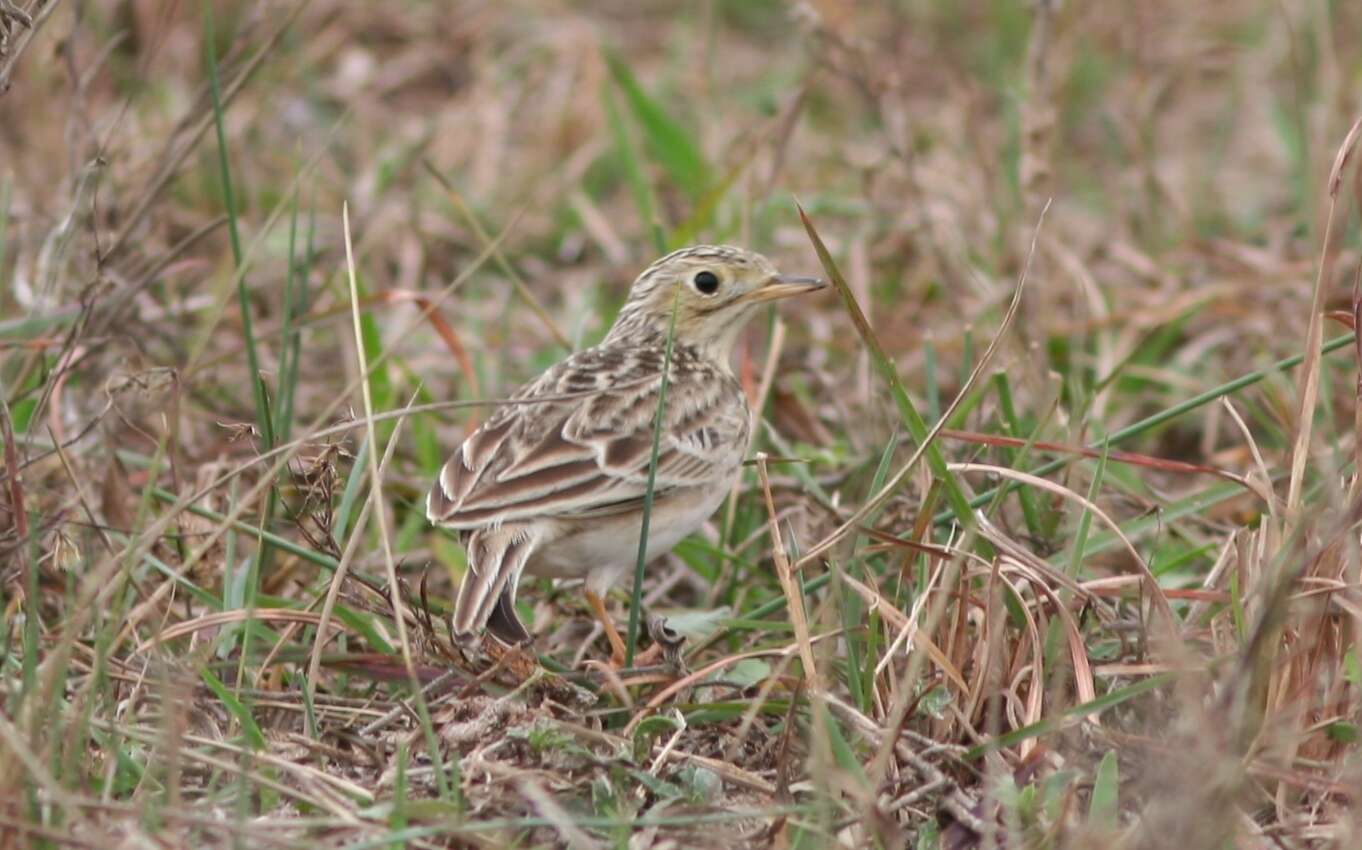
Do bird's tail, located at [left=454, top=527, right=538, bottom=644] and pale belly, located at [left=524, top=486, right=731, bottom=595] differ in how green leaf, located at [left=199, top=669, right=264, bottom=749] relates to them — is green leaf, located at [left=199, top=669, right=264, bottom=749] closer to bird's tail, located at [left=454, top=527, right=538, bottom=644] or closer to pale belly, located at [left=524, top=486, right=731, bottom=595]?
bird's tail, located at [left=454, top=527, right=538, bottom=644]

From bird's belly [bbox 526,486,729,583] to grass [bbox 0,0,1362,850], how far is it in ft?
0.68

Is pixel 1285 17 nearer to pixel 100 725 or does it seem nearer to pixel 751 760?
pixel 751 760

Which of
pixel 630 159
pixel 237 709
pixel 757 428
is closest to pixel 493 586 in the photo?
pixel 237 709

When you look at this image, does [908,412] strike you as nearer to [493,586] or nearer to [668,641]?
[668,641]

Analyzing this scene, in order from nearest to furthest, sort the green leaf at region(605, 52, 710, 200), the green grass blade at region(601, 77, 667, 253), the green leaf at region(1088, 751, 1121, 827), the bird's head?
1. the green leaf at region(1088, 751, 1121, 827)
2. the bird's head
3. the green grass blade at region(601, 77, 667, 253)
4. the green leaf at region(605, 52, 710, 200)

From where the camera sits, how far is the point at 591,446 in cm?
432

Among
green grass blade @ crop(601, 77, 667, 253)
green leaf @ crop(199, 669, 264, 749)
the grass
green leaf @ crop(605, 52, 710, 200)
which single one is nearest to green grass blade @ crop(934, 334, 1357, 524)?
the grass

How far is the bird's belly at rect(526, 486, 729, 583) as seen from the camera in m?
4.23

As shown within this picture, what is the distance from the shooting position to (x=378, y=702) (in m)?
3.95

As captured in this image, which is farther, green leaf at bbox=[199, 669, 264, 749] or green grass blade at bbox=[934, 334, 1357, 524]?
green grass blade at bbox=[934, 334, 1357, 524]

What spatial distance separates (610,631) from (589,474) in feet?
1.16

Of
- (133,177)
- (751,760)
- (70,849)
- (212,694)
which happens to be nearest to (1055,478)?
(751,760)

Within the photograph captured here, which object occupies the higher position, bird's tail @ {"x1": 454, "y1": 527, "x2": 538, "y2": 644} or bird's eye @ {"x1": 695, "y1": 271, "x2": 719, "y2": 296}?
bird's eye @ {"x1": 695, "y1": 271, "x2": 719, "y2": 296}

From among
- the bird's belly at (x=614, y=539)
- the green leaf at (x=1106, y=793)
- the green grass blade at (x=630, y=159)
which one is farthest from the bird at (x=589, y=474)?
the green grass blade at (x=630, y=159)
